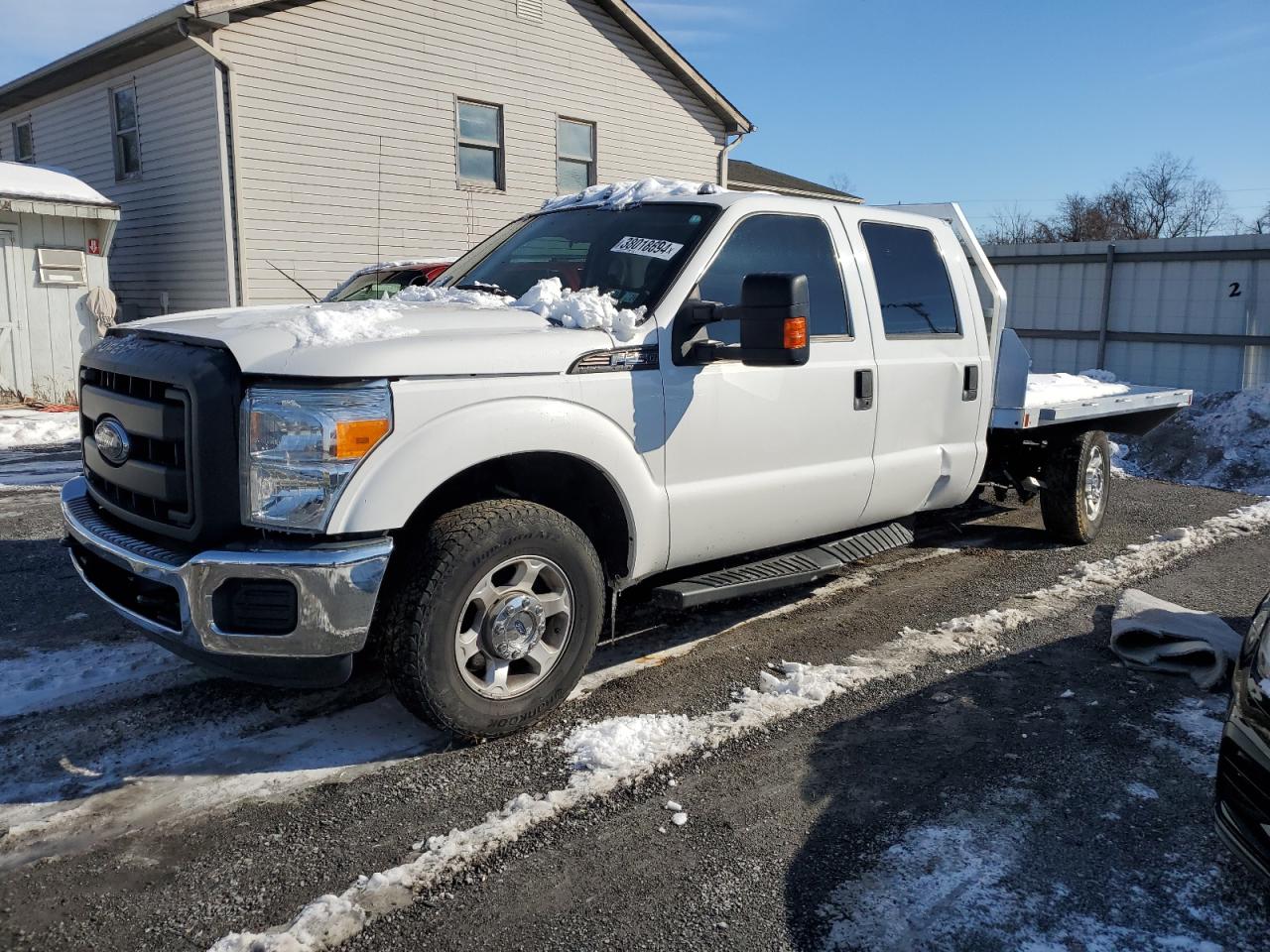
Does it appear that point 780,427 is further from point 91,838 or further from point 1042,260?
point 1042,260

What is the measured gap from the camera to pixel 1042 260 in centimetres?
1565

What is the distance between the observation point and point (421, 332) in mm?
3535

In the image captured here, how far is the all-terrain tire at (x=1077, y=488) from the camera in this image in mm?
6625

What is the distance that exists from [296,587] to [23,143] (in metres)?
19.6

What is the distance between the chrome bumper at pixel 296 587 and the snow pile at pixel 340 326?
2.26 feet

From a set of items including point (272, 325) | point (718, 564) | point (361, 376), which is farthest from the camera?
point (718, 564)

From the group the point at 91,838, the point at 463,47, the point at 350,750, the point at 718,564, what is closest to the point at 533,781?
the point at 350,750

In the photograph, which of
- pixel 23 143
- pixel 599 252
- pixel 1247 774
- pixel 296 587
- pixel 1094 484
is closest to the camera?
pixel 1247 774

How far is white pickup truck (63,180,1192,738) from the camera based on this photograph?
10.5 ft

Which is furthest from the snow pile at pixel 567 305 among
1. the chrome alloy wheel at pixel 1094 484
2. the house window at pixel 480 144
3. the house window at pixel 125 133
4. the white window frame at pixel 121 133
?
the house window at pixel 125 133

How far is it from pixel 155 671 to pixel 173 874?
1.65 meters

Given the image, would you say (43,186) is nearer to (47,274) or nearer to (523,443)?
(47,274)

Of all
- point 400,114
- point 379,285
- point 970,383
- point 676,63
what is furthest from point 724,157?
point 970,383

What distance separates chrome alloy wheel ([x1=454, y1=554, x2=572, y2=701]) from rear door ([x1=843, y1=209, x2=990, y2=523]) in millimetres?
2023
